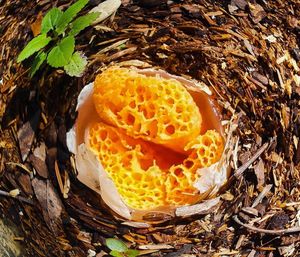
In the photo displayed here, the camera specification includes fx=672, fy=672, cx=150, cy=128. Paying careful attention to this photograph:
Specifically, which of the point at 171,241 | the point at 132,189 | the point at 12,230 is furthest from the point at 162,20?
the point at 12,230

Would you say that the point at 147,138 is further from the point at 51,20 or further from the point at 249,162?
the point at 51,20

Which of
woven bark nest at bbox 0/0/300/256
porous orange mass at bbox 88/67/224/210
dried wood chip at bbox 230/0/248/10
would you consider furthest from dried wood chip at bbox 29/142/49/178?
dried wood chip at bbox 230/0/248/10

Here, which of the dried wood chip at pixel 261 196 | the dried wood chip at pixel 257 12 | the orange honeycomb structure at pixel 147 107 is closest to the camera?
the orange honeycomb structure at pixel 147 107

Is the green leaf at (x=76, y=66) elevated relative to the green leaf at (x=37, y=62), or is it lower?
lower

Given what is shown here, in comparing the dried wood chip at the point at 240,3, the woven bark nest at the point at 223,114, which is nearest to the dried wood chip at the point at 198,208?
the woven bark nest at the point at 223,114

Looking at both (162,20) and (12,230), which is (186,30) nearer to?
(162,20)

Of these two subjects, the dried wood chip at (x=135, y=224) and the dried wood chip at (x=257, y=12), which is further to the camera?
the dried wood chip at (x=257, y=12)

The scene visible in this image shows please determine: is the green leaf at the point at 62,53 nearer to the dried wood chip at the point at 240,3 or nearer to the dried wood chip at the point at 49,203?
the dried wood chip at the point at 49,203
